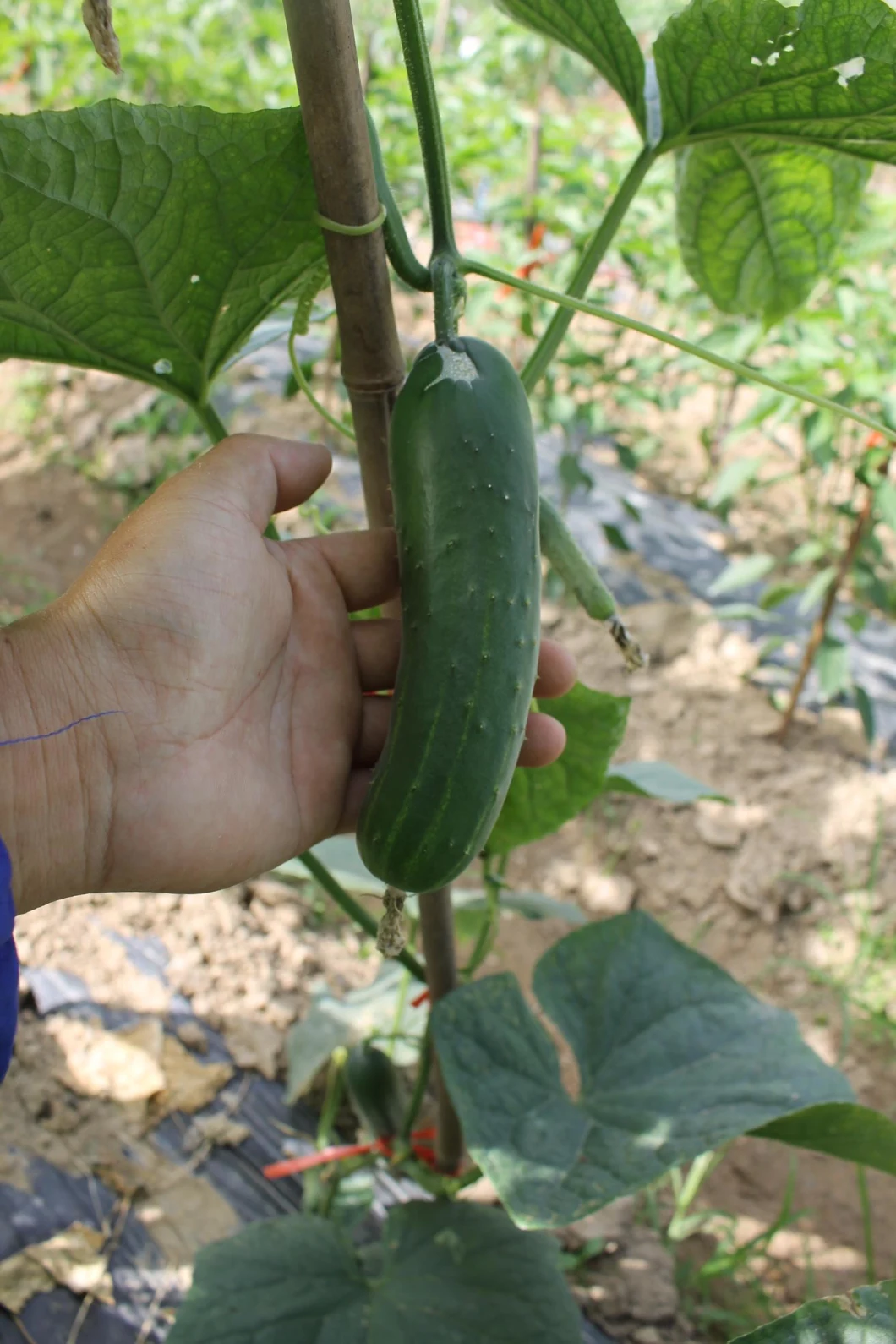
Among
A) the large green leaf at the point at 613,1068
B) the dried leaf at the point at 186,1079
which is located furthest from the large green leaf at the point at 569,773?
the dried leaf at the point at 186,1079

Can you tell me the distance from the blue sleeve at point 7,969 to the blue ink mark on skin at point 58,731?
136 mm

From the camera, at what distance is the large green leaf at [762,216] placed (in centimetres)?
140

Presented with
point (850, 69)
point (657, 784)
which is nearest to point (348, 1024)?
point (657, 784)

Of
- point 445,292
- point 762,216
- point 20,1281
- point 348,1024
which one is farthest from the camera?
point 348,1024

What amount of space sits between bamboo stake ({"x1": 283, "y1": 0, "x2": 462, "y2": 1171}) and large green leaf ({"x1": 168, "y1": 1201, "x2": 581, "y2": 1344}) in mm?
1053

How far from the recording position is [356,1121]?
87.4 inches

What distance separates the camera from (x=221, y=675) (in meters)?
1.22

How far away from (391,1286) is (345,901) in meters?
0.55

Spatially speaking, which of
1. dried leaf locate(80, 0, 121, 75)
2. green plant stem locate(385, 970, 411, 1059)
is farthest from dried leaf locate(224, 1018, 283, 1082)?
dried leaf locate(80, 0, 121, 75)

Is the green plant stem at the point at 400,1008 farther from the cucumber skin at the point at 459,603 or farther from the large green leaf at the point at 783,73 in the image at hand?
the large green leaf at the point at 783,73

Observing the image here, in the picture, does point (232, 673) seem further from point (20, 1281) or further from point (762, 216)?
point (20, 1281)

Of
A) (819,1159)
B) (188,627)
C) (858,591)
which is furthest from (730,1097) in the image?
(858,591)

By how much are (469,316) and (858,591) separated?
1.81 meters

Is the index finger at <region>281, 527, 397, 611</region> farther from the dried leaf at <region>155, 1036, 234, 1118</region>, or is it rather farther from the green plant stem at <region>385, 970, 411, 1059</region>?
the dried leaf at <region>155, 1036, 234, 1118</region>
